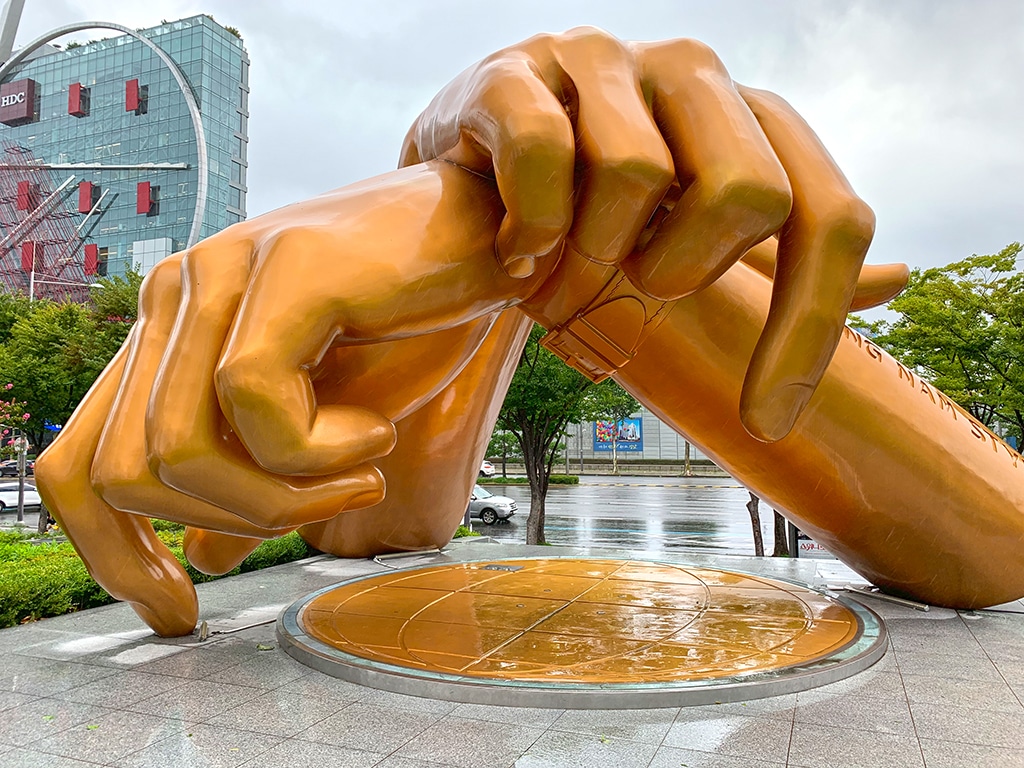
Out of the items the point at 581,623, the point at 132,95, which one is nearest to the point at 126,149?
the point at 132,95

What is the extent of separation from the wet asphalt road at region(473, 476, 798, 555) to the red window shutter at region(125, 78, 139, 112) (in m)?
43.4

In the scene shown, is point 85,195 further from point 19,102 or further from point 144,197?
point 19,102

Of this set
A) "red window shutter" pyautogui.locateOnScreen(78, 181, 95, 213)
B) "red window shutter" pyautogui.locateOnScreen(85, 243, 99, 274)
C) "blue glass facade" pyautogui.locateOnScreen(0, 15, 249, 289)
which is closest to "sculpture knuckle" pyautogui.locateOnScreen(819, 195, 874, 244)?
"blue glass facade" pyautogui.locateOnScreen(0, 15, 249, 289)

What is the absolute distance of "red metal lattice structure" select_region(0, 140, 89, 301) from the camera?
208 feet

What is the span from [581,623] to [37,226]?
233 feet

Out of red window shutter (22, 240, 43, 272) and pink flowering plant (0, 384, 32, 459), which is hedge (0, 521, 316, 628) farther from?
red window shutter (22, 240, 43, 272)

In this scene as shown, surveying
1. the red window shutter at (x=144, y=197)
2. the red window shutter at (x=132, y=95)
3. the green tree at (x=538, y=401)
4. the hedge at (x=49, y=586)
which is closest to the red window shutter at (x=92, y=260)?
the red window shutter at (x=144, y=197)

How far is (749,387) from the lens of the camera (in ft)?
16.7

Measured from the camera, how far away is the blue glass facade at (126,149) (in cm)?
6003

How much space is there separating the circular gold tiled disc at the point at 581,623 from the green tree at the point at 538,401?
6.79 m

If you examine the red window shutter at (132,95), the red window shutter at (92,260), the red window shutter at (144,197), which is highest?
the red window shutter at (132,95)

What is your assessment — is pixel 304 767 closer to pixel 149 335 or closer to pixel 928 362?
pixel 149 335

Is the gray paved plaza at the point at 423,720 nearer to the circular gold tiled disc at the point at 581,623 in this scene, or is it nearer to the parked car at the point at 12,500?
the circular gold tiled disc at the point at 581,623

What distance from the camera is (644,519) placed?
78.3ft
